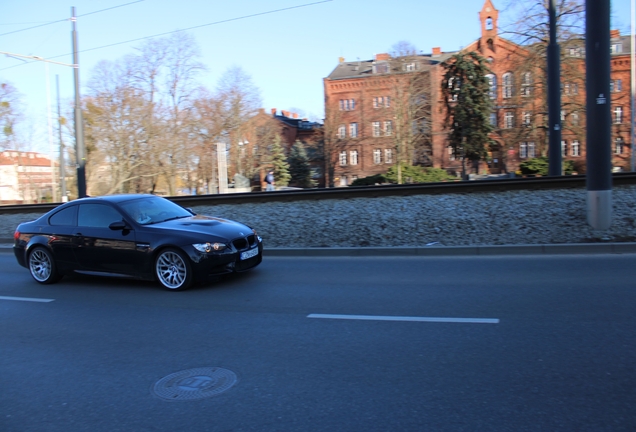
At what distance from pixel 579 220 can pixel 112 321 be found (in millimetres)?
9400

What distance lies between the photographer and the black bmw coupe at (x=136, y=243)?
7844 millimetres

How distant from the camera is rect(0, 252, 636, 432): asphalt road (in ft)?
12.0

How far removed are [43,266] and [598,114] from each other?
1108cm

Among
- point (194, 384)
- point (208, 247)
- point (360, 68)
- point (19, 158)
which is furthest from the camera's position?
point (360, 68)

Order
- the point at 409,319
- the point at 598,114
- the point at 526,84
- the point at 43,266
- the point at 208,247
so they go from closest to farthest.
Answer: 1. the point at 409,319
2. the point at 208,247
3. the point at 43,266
4. the point at 598,114
5. the point at 526,84

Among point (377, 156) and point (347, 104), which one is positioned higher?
point (347, 104)

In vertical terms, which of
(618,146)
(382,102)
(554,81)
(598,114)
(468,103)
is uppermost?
(382,102)

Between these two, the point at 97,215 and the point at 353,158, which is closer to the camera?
the point at 97,215

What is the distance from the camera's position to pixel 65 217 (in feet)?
29.9

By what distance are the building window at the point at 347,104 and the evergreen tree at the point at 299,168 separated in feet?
36.1

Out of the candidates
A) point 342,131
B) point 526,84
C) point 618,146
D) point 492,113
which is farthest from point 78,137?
point 618,146

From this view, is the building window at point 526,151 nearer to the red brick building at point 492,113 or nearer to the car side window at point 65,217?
the red brick building at point 492,113

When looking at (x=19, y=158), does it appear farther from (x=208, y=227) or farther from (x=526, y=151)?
(x=526, y=151)

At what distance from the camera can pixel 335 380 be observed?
4.25 meters
